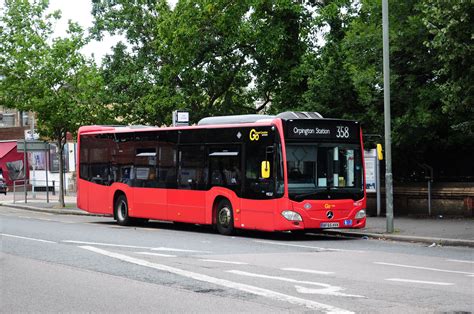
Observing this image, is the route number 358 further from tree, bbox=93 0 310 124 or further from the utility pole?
tree, bbox=93 0 310 124

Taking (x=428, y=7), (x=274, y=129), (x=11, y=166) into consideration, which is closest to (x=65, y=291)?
(x=274, y=129)

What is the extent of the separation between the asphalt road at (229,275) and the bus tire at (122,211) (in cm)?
565

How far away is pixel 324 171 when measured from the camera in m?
19.6

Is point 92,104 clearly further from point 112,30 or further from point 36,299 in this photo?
point 36,299

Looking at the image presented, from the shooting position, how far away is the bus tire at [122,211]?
2524cm

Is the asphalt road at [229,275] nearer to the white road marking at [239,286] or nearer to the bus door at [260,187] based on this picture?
the white road marking at [239,286]

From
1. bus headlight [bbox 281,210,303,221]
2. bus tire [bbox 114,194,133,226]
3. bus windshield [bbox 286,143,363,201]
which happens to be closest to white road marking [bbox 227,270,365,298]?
bus headlight [bbox 281,210,303,221]

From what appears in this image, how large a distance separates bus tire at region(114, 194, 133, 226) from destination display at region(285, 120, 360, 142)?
310 inches

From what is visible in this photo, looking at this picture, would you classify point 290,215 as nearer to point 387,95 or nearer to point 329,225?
point 329,225

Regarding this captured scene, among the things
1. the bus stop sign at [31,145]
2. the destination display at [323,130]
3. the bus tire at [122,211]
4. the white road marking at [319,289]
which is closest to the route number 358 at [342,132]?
the destination display at [323,130]

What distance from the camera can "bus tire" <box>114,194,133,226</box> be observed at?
25.2 meters

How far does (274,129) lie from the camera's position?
1942 cm

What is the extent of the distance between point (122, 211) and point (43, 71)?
1321cm

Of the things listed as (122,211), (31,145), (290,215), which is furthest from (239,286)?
(31,145)
